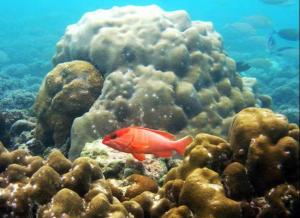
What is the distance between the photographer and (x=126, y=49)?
8.05 metres

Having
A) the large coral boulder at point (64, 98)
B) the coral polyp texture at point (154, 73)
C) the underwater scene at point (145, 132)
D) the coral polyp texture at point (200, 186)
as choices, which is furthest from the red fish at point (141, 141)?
the large coral boulder at point (64, 98)

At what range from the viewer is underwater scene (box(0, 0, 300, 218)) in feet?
10.7

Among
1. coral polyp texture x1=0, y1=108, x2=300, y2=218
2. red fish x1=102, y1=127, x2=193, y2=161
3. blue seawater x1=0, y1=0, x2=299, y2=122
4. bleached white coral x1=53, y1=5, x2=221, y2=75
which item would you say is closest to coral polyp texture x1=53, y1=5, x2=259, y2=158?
bleached white coral x1=53, y1=5, x2=221, y2=75

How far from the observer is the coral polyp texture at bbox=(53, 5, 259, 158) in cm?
723

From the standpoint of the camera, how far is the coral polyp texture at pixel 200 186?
10.5 ft

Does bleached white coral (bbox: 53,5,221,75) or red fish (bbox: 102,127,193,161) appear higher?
bleached white coral (bbox: 53,5,221,75)

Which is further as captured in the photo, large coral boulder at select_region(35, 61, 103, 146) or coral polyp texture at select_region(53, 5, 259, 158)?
large coral boulder at select_region(35, 61, 103, 146)

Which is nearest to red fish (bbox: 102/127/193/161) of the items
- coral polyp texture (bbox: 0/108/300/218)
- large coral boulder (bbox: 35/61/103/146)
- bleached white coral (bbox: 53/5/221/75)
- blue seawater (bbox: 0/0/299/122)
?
coral polyp texture (bbox: 0/108/300/218)

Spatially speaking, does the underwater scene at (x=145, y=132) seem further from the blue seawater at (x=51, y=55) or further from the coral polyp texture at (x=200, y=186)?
the blue seawater at (x=51, y=55)

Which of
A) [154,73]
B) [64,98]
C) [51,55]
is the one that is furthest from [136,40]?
[51,55]

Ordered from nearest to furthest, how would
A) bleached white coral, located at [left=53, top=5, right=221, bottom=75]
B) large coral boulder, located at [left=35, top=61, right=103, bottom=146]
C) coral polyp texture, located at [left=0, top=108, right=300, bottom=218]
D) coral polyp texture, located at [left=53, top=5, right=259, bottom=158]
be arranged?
1. coral polyp texture, located at [left=0, top=108, right=300, bottom=218]
2. coral polyp texture, located at [left=53, top=5, right=259, bottom=158]
3. large coral boulder, located at [left=35, top=61, right=103, bottom=146]
4. bleached white coral, located at [left=53, top=5, right=221, bottom=75]

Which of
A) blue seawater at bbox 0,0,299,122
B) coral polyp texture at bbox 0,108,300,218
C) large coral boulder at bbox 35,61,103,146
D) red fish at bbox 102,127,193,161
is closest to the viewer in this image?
coral polyp texture at bbox 0,108,300,218

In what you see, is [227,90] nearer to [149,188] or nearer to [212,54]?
[212,54]

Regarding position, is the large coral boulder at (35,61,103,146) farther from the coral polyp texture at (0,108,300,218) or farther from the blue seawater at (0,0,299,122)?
the blue seawater at (0,0,299,122)
